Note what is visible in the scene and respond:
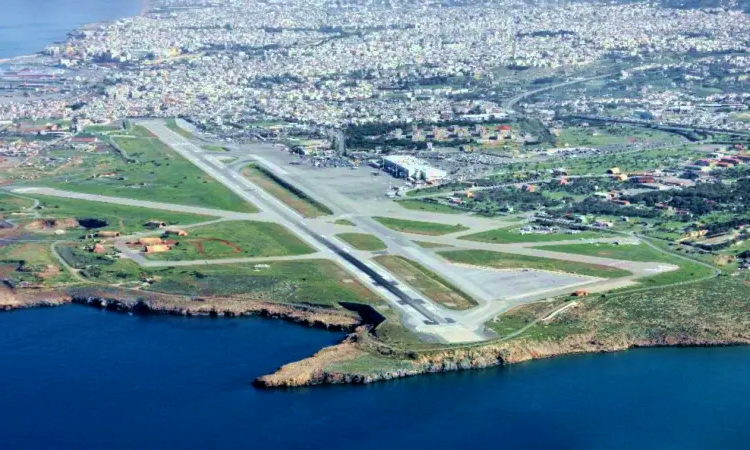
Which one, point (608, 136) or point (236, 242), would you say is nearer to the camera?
point (236, 242)

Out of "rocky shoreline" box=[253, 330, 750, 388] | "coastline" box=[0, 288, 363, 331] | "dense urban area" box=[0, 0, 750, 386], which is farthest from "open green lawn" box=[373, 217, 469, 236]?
"rocky shoreline" box=[253, 330, 750, 388]

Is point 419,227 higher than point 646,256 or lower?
higher

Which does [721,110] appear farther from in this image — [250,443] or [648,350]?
[250,443]

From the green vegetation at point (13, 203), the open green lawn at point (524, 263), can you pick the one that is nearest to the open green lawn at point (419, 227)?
the open green lawn at point (524, 263)

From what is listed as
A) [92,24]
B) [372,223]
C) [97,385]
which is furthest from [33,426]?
[92,24]

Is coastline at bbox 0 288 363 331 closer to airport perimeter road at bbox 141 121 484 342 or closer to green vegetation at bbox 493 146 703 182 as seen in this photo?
airport perimeter road at bbox 141 121 484 342

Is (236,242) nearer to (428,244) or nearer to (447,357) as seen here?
(428,244)

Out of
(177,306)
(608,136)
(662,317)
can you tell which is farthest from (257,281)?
(608,136)
